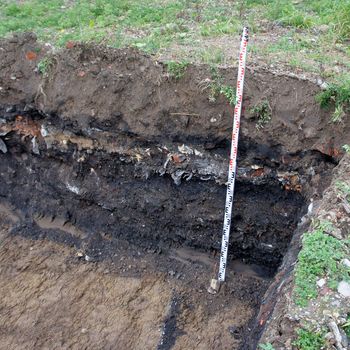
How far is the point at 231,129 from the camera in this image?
5.44 m

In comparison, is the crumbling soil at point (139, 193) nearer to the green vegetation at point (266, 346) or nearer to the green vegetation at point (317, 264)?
the green vegetation at point (317, 264)

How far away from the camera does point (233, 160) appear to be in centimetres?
527

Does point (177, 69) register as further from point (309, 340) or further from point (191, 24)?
point (309, 340)

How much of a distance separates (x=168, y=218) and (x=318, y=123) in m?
2.24

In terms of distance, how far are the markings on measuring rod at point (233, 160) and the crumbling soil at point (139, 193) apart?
0.23m

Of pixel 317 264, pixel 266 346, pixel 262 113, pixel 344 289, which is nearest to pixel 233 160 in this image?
pixel 262 113

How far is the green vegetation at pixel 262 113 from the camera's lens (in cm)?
524

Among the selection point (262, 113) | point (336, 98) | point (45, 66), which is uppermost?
point (45, 66)

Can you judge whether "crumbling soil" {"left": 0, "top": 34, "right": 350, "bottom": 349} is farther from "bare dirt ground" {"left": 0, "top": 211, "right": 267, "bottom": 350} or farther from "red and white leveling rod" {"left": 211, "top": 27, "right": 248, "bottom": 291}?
"red and white leveling rod" {"left": 211, "top": 27, "right": 248, "bottom": 291}

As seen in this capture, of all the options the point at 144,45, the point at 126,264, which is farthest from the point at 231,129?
the point at 126,264

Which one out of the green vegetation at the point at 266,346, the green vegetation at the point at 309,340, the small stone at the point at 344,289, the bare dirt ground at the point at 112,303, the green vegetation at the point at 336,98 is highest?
the green vegetation at the point at 336,98

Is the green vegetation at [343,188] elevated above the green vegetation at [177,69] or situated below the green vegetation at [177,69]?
below

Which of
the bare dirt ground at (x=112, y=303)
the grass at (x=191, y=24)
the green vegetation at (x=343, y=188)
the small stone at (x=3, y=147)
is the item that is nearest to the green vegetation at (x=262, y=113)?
the grass at (x=191, y=24)

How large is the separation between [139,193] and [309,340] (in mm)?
3399
